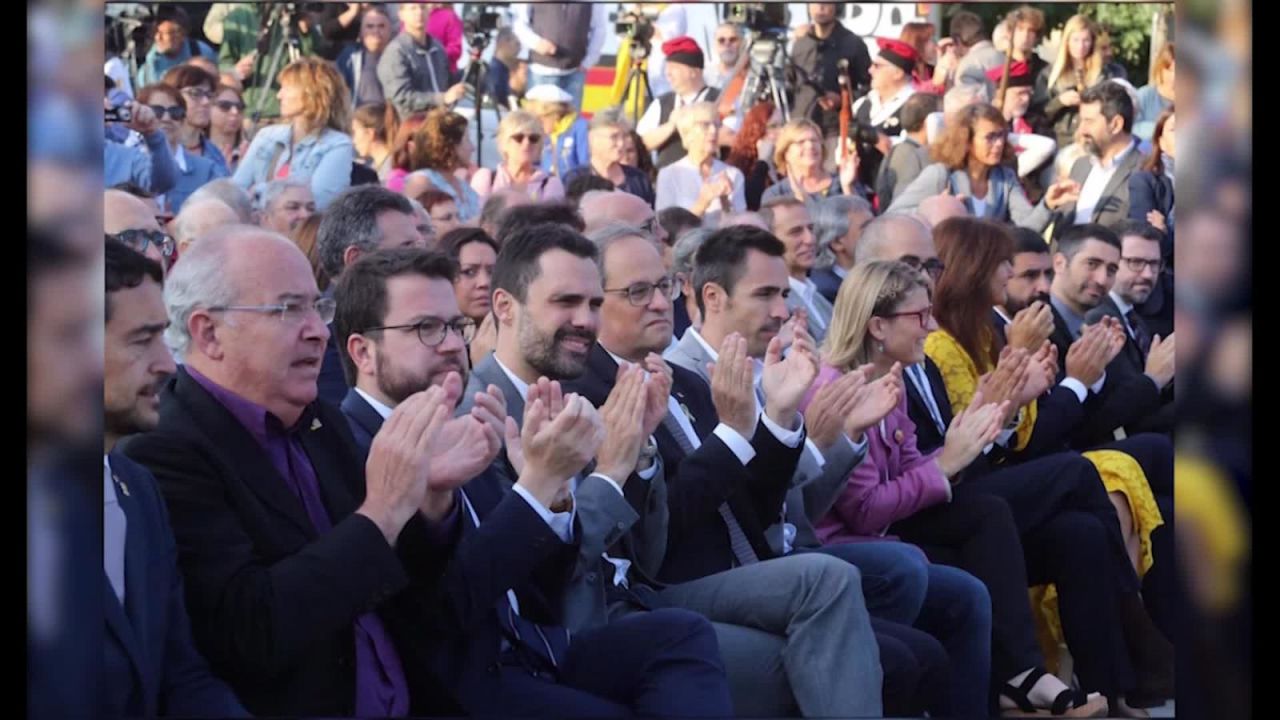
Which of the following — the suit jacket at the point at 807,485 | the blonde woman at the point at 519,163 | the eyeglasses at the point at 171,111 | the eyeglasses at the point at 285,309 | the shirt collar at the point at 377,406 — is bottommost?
the suit jacket at the point at 807,485

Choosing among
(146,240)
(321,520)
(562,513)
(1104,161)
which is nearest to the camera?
(321,520)

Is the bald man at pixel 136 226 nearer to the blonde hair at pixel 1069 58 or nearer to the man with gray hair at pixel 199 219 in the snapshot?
the man with gray hair at pixel 199 219

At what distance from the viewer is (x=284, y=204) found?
4902 mm

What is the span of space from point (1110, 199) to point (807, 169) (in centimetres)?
91

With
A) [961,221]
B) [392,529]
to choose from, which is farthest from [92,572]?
[961,221]

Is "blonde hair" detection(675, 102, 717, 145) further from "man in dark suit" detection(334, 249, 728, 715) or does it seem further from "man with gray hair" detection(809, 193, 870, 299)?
"man in dark suit" detection(334, 249, 728, 715)

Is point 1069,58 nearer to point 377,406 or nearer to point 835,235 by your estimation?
point 835,235

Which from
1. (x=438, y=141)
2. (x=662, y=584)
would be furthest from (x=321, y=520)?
(x=438, y=141)

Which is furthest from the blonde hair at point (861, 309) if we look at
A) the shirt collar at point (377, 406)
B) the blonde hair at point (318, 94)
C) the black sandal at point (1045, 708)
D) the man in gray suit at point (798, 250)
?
the blonde hair at point (318, 94)

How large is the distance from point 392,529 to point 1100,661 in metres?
2.19

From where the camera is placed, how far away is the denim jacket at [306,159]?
507 cm

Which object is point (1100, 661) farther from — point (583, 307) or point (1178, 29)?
point (1178, 29)

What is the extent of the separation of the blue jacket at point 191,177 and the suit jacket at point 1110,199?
2.45m

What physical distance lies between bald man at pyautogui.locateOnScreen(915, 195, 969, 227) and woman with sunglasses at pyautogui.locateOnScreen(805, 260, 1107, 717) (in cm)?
55
